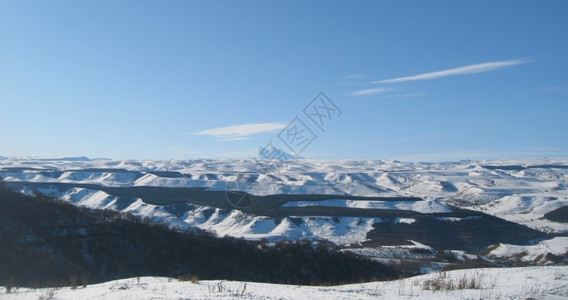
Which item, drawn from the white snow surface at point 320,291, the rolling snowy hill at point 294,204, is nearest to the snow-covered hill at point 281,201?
the rolling snowy hill at point 294,204

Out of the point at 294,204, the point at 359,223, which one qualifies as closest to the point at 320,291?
the point at 359,223

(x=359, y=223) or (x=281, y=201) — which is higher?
(x=281, y=201)

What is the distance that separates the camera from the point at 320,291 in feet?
29.6

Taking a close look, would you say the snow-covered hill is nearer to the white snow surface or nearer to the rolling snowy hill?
the rolling snowy hill

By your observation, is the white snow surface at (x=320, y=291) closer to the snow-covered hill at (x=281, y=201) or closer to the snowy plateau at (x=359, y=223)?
the snowy plateau at (x=359, y=223)

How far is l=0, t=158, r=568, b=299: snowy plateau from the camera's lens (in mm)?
8922

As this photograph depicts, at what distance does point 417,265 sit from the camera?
37.1 m

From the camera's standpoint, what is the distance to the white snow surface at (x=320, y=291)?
8109 mm

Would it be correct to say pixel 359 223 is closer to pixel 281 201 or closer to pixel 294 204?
pixel 294 204

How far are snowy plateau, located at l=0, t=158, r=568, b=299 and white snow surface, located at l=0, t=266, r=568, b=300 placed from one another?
2cm

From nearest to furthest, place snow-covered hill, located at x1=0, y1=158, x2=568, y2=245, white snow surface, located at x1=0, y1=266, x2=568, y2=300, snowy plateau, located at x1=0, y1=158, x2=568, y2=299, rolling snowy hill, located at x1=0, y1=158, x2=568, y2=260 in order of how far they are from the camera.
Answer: white snow surface, located at x1=0, y1=266, x2=568, y2=300
snowy plateau, located at x1=0, y1=158, x2=568, y2=299
rolling snowy hill, located at x1=0, y1=158, x2=568, y2=260
snow-covered hill, located at x1=0, y1=158, x2=568, y2=245

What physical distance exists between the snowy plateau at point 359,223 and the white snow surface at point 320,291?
22 mm

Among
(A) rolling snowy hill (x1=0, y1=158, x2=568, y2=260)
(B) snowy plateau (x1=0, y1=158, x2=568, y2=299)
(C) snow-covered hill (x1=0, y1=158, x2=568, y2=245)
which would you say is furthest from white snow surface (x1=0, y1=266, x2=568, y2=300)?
(C) snow-covered hill (x1=0, y1=158, x2=568, y2=245)

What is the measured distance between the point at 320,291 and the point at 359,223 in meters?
64.9
